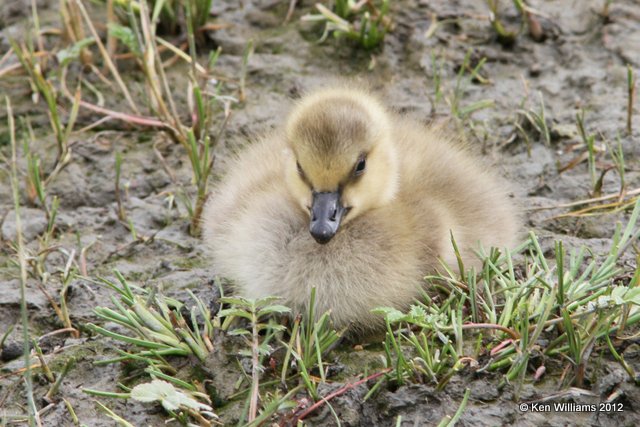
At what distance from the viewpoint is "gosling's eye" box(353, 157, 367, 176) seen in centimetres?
292

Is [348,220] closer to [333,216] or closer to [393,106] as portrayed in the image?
[333,216]

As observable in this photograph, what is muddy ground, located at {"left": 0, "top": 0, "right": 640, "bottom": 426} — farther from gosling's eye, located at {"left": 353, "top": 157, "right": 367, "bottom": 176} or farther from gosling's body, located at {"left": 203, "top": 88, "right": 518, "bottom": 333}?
gosling's eye, located at {"left": 353, "top": 157, "right": 367, "bottom": 176}

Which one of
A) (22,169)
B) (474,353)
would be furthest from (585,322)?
(22,169)

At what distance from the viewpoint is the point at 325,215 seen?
2826mm

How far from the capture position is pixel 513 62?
14.9 feet

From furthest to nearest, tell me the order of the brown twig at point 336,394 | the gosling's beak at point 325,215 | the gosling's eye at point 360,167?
the gosling's eye at point 360,167 → the gosling's beak at point 325,215 → the brown twig at point 336,394

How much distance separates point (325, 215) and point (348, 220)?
0.55 ft

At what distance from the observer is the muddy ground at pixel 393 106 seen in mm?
2580

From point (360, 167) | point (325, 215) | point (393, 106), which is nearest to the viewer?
point (325, 215)

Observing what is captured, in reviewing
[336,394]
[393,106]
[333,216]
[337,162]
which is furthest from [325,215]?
[393,106]

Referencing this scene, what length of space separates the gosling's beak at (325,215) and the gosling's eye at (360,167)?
96mm

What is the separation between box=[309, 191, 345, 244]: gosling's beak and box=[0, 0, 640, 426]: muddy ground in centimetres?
37

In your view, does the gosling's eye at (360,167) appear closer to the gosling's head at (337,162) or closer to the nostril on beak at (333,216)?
the gosling's head at (337,162)

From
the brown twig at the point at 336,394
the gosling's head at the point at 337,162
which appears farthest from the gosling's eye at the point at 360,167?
the brown twig at the point at 336,394
